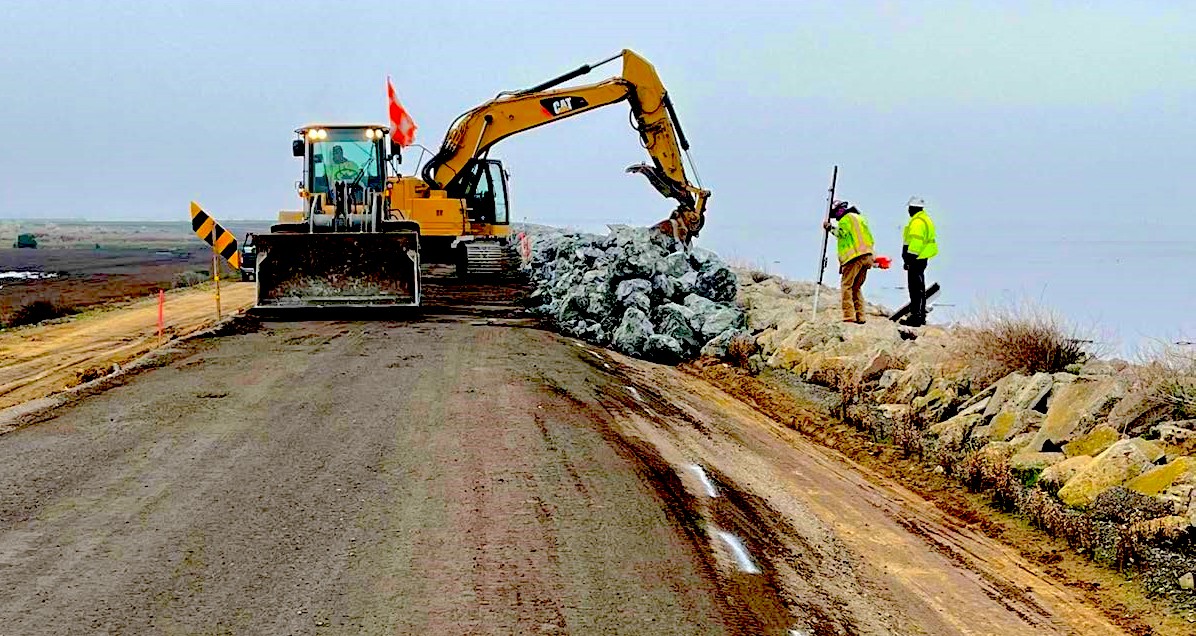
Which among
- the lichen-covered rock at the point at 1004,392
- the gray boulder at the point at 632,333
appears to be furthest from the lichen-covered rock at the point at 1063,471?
the gray boulder at the point at 632,333

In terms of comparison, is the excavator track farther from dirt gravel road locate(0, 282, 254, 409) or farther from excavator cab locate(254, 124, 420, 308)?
excavator cab locate(254, 124, 420, 308)

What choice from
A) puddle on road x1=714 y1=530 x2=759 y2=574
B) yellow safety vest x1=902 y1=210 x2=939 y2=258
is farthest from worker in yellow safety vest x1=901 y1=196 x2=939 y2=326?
puddle on road x1=714 y1=530 x2=759 y2=574

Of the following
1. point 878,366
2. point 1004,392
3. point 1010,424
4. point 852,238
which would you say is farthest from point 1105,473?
point 852,238

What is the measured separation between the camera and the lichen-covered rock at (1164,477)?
758 cm

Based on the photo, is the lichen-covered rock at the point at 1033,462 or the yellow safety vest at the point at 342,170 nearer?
the lichen-covered rock at the point at 1033,462

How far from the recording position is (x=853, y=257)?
619 inches

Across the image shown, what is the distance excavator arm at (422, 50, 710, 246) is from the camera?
23500 millimetres

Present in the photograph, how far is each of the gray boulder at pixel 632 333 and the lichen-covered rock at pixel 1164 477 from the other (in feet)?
26.5

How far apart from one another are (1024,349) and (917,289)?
4580mm

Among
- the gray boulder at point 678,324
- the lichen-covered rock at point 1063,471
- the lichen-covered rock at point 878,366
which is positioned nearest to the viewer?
the lichen-covered rock at point 1063,471

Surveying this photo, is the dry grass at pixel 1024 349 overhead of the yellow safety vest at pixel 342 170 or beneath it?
beneath

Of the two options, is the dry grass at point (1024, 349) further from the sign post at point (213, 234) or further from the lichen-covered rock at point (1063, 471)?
the sign post at point (213, 234)

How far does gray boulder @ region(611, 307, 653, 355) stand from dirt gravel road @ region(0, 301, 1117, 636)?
14.5ft

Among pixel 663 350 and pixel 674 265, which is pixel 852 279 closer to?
pixel 663 350
